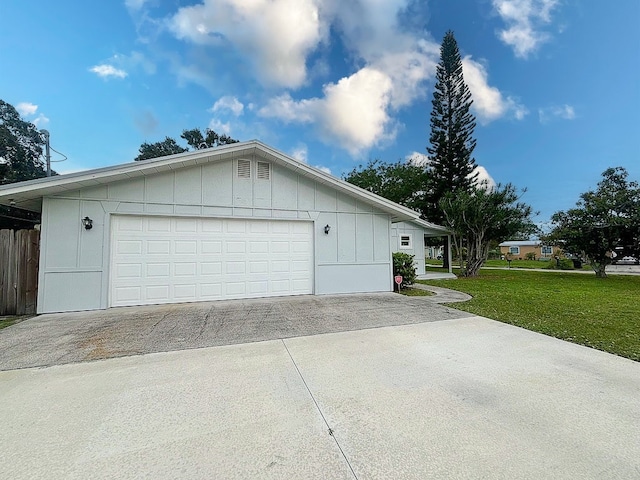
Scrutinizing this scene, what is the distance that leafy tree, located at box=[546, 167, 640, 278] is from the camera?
13.3 metres

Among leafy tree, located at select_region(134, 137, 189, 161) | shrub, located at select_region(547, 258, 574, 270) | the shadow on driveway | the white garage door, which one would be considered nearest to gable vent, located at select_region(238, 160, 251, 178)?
the white garage door

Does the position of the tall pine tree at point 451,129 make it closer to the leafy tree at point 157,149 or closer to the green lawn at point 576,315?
the green lawn at point 576,315

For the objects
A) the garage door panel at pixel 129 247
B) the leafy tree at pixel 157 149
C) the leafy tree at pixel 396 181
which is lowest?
the garage door panel at pixel 129 247

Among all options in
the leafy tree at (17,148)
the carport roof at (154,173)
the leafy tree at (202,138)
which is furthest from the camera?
the leafy tree at (202,138)

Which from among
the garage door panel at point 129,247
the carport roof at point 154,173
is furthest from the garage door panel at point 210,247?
the carport roof at point 154,173

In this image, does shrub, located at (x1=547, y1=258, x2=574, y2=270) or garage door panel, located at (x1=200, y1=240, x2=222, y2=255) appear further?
shrub, located at (x1=547, y1=258, x2=574, y2=270)

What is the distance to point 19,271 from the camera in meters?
6.14

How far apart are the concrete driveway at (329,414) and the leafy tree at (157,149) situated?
25915mm

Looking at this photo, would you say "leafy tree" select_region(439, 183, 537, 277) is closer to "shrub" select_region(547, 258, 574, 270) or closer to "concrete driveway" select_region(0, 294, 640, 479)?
"shrub" select_region(547, 258, 574, 270)

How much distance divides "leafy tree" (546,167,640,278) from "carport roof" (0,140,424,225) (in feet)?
38.6

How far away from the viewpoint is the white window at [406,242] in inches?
574

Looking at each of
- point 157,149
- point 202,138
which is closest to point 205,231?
point 202,138

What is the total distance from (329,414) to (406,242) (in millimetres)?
13214

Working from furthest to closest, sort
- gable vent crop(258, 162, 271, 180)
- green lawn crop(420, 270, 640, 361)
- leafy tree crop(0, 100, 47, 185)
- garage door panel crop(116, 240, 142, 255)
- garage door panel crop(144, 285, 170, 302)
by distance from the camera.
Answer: leafy tree crop(0, 100, 47, 185) → gable vent crop(258, 162, 271, 180) → garage door panel crop(144, 285, 170, 302) → garage door panel crop(116, 240, 142, 255) → green lawn crop(420, 270, 640, 361)
